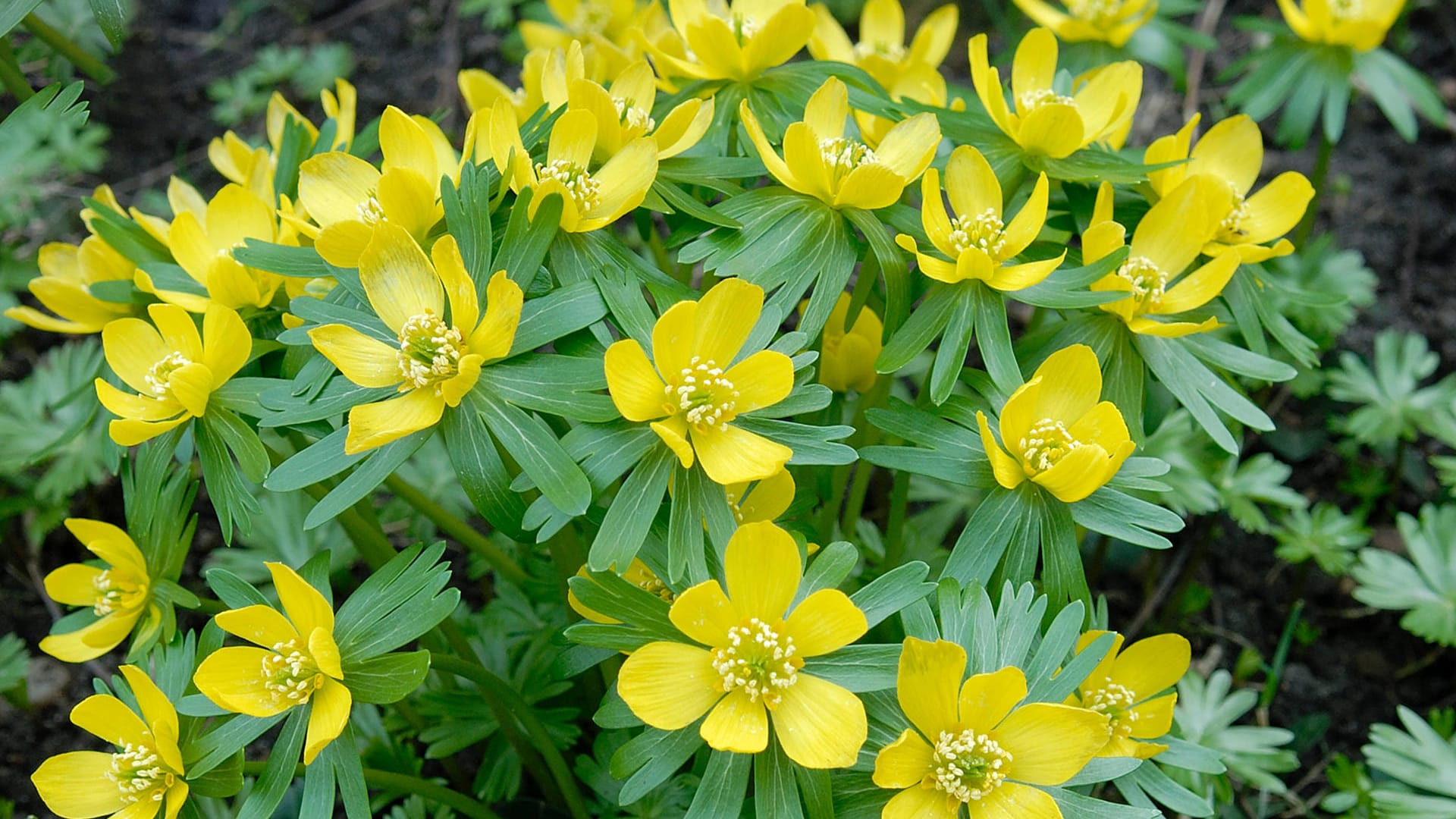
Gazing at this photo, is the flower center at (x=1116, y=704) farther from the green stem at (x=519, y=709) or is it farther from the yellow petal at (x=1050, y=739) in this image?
the green stem at (x=519, y=709)

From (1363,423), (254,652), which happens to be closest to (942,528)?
(1363,423)

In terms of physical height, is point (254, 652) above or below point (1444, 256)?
above

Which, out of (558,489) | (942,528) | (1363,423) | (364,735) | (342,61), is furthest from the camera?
(342,61)

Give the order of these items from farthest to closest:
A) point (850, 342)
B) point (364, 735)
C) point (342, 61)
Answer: point (342, 61)
point (364, 735)
point (850, 342)

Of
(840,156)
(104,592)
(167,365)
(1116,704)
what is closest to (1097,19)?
(840,156)

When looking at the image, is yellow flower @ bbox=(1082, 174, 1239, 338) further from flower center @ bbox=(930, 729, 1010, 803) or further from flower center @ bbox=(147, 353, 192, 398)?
flower center @ bbox=(147, 353, 192, 398)

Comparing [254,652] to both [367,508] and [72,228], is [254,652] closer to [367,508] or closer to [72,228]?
[367,508]

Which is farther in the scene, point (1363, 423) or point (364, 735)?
point (1363, 423)

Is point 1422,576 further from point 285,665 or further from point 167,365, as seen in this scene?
point 167,365
